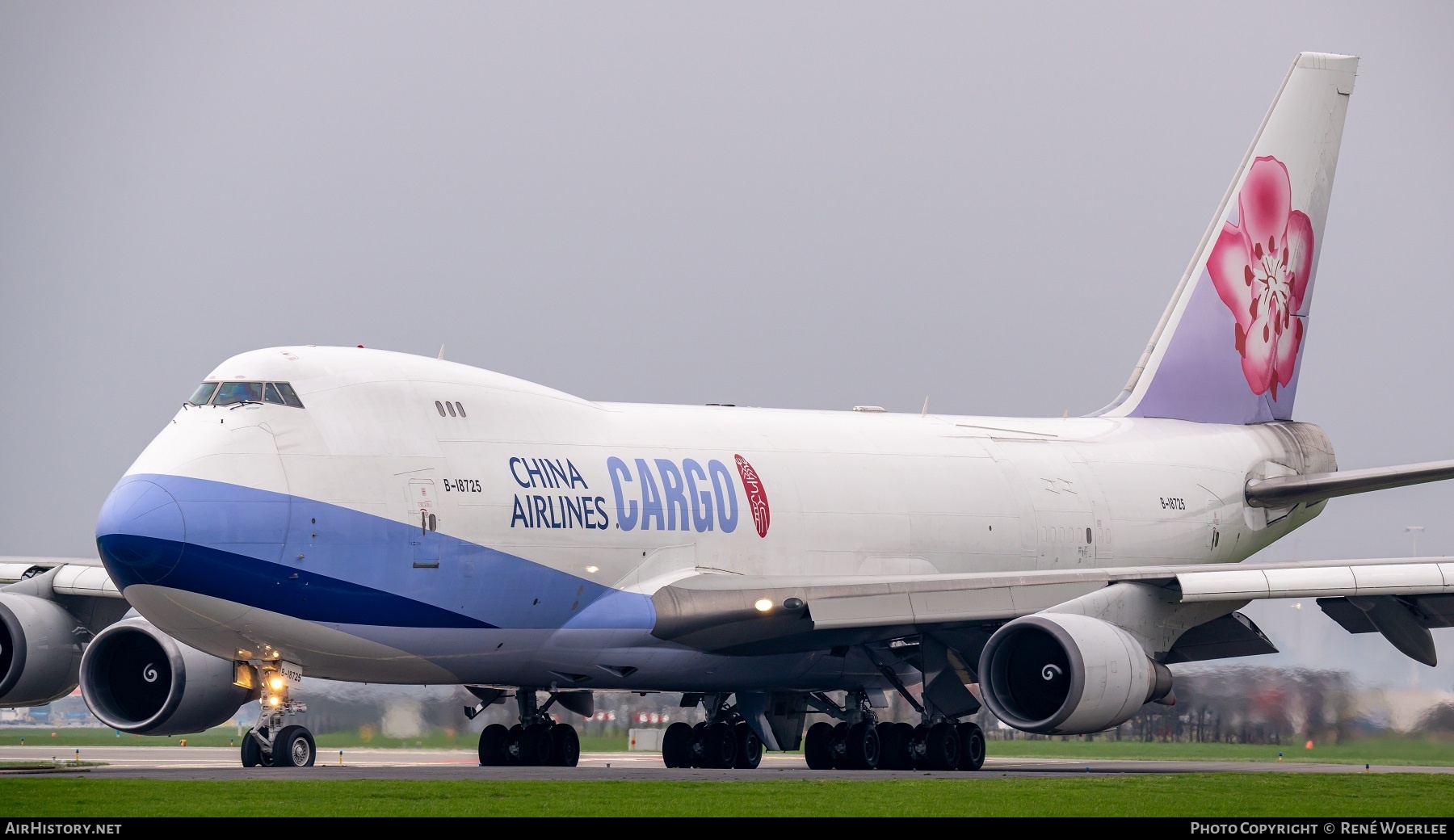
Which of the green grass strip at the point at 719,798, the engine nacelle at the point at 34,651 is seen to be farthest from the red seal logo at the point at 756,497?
the engine nacelle at the point at 34,651

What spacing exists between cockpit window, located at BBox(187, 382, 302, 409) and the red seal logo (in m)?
6.15

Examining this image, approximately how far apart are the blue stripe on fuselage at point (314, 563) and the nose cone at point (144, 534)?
0.04ft

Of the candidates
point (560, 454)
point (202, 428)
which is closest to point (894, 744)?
point (560, 454)

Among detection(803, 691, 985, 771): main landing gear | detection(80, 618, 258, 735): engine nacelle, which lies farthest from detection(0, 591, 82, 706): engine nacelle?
detection(803, 691, 985, 771): main landing gear

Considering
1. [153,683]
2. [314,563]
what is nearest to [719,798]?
[314,563]

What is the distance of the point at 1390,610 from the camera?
924 inches

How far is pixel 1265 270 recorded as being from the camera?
31.8 m

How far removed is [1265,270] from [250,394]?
18.0 m

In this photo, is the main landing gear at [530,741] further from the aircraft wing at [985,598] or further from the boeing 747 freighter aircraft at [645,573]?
the aircraft wing at [985,598]

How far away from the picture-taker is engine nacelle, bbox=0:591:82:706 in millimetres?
23594

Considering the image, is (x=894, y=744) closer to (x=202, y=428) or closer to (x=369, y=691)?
(x=369, y=691)

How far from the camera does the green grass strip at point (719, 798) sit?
14.7 meters

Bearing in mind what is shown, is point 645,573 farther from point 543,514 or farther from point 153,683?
point 153,683
